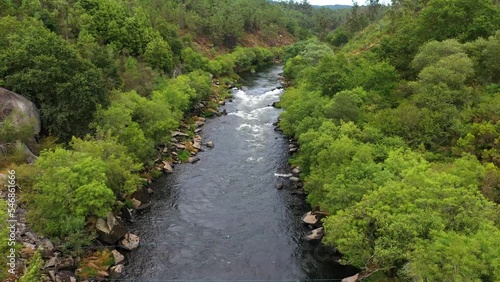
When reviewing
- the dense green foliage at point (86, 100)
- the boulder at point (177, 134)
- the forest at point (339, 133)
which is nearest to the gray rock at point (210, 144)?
the boulder at point (177, 134)

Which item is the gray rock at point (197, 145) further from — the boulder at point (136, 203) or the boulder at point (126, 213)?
the boulder at point (126, 213)

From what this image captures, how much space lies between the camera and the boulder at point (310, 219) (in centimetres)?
3956

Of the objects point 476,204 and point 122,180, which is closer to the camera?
point 476,204

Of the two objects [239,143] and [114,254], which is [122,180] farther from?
[239,143]

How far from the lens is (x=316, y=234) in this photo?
37.6 m

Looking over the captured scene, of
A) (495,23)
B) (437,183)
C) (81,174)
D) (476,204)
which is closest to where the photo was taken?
(476,204)

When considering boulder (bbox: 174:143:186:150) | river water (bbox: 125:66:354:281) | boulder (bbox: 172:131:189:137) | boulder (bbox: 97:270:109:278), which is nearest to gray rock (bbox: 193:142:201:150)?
river water (bbox: 125:66:354:281)

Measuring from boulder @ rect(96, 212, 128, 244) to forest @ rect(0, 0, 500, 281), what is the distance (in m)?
1.06

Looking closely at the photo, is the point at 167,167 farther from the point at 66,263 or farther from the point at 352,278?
the point at 352,278

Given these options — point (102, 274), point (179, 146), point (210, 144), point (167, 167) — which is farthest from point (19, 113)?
point (210, 144)

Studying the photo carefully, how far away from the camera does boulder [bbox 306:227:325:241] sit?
37.3 metres

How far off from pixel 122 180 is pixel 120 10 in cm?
5239

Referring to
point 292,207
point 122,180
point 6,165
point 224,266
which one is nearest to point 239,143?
point 292,207

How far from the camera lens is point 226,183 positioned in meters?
48.2
